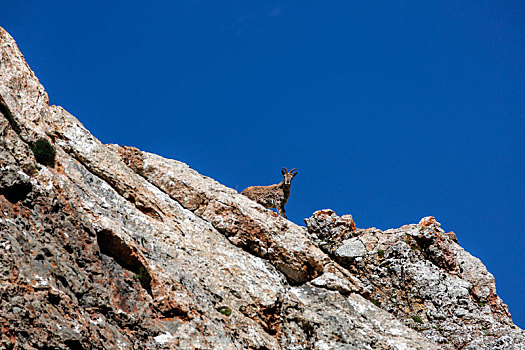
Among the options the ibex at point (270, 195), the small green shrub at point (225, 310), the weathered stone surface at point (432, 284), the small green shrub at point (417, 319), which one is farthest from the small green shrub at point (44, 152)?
the small green shrub at point (417, 319)

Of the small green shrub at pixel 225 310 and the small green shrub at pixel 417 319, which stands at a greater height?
the small green shrub at pixel 417 319

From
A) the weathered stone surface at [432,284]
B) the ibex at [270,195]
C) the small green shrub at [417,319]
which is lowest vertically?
the small green shrub at [417,319]

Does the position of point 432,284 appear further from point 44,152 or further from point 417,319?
point 44,152

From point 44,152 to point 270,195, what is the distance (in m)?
16.2

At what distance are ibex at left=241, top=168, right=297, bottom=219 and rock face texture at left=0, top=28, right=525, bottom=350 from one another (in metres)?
2.53

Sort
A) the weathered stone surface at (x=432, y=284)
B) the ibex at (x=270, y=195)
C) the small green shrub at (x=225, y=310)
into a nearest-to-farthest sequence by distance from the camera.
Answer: the small green shrub at (x=225, y=310)
the weathered stone surface at (x=432, y=284)
the ibex at (x=270, y=195)

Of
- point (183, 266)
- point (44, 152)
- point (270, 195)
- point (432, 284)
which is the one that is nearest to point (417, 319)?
point (432, 284)

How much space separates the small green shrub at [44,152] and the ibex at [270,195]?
49.5 ft

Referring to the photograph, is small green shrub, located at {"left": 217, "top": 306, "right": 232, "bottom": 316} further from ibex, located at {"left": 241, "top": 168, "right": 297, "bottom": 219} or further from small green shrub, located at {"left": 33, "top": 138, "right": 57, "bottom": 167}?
ibex, located at {"left": 241, "top": 168, "right": 297, "bottom": 219}

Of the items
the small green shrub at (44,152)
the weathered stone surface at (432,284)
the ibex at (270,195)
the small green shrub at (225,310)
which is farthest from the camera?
the ibex at (270,195)

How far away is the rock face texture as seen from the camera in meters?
13.8

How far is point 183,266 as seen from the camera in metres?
19.8

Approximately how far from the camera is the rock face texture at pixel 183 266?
13.8 metres

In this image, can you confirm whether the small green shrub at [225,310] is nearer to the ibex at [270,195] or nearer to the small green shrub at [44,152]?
the small green shrub at [44,152]
